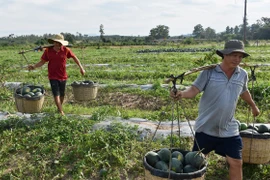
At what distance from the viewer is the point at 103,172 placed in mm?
3891

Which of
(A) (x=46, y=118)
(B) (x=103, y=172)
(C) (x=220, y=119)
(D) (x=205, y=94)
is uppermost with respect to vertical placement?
(D) (x=205, y=94)

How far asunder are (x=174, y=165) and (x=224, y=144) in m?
0.79

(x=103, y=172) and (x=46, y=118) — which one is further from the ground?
(x=46, y=118)

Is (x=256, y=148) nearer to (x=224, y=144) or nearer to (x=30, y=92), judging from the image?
(x=224, y=144)

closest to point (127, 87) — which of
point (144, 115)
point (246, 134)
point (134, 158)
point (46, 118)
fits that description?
point (144, 115)

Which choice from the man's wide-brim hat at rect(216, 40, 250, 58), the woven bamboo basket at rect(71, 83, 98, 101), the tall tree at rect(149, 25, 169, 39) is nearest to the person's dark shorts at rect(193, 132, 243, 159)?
the man's wide-brim hat at rect(216, 40, 250, 58)

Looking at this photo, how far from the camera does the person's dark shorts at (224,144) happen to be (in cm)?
317

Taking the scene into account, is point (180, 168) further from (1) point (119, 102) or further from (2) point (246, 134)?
(1) point (119, 102)

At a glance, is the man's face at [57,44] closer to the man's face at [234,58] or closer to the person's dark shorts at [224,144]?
the person's dark shorts at [224,144]

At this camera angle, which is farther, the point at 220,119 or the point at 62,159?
the point at 62,159

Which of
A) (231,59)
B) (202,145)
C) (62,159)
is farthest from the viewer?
(62,159)

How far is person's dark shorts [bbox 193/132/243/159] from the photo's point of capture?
317cm

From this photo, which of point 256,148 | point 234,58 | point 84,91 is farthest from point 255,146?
point 84,91

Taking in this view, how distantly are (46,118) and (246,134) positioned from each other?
3.30 meters
